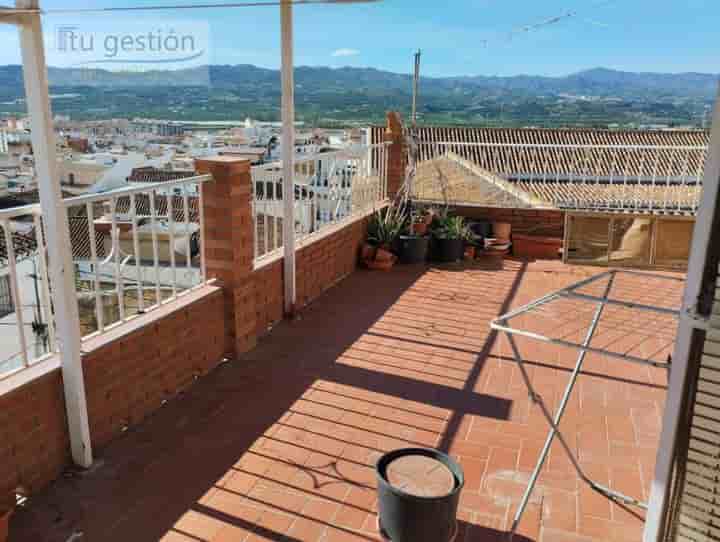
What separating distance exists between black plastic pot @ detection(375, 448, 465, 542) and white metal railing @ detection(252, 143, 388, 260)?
2667 millimetres

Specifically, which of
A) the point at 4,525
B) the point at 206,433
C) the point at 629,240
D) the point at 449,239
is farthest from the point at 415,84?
the point at 4,525

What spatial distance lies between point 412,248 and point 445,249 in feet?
1.36

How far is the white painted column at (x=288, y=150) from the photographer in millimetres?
4113

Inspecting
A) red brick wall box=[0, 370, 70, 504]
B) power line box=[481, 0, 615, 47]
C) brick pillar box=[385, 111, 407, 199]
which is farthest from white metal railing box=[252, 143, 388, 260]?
red brick wall box=[0, 370, 70, 504]

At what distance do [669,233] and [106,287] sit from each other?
28.7ft

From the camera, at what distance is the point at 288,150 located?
4398mm

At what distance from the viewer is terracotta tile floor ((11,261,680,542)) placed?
2375 millimetres

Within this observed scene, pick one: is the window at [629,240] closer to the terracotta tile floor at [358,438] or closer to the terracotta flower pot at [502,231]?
the terracotta tile floor at [358,438]

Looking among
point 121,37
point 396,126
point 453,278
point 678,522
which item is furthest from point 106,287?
point 678,522

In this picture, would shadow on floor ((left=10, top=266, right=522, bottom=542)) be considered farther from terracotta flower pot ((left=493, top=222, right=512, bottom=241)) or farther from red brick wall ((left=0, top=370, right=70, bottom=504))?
terracotta flower pot ((left=493, top=222, right=512, bottom=241))

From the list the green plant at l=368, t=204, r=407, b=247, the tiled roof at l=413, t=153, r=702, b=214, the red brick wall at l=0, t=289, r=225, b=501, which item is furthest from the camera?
the tiled roof at l=413, t=153, r=702, b=214

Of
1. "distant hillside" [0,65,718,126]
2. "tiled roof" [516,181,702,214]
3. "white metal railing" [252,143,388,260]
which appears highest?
"distant hillside" [0,65,718,126]

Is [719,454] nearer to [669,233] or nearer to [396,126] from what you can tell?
[669,233]

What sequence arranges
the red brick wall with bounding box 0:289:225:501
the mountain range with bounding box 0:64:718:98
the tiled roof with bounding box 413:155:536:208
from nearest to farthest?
the red brick wall with bounding box 0:289:225:501, the mountain range with bounding box 0:64:718:98, the tiled roof with bounding box 413:155:536:208
